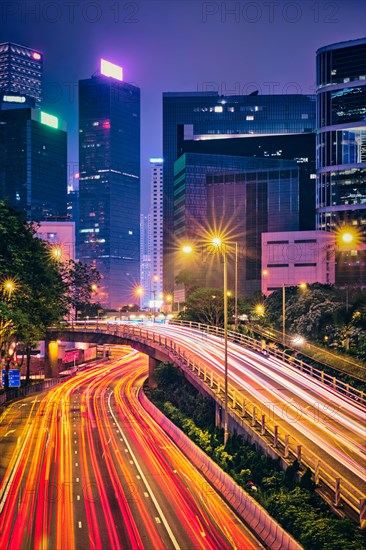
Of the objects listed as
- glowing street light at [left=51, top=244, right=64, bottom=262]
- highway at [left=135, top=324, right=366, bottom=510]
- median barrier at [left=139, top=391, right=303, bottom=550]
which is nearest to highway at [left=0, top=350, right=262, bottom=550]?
median barrier at [left=139, top=391, right=303, bottom=550]

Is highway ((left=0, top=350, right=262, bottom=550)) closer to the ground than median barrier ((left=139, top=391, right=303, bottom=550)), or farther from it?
closer to the ground

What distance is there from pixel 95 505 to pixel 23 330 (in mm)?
31578

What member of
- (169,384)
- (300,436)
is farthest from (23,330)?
(300,436)

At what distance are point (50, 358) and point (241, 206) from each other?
9729 cm

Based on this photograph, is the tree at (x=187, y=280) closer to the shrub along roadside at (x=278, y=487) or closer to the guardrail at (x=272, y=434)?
the guardrail at (x=272, y=434)

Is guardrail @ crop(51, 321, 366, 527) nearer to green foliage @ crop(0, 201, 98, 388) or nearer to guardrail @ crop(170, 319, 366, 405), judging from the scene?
guardrail @ crop(170, 319, 366, 405)

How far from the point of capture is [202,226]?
188 meters

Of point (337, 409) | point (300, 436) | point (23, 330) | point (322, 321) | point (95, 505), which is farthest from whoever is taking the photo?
point (322, 321)

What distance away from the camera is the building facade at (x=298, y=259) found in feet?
482

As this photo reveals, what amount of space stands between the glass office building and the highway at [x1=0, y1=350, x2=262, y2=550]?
121 meters

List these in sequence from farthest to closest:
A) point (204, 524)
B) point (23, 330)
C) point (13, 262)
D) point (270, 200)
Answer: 1. point (270, 200)
2. point (23, 330)
3. point (13, 262)
4. point (204, 524)

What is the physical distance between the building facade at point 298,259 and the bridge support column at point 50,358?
205 ft

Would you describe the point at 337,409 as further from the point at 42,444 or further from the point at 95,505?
the point at 42,444

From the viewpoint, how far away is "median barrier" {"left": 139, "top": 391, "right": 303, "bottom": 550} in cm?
2676
